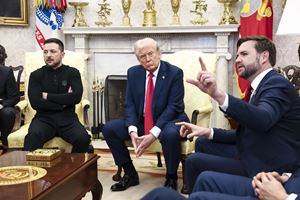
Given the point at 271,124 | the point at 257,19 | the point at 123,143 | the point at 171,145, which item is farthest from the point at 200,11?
the point at 271,124

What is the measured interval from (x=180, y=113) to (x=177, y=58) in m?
0.68

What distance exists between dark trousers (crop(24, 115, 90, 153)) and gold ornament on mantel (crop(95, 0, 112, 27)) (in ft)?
6.80

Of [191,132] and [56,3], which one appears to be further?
[56,3]

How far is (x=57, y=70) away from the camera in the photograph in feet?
12.1

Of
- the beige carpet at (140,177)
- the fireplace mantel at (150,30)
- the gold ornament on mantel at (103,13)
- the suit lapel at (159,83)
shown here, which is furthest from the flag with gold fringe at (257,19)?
the gold ornament on mantel at (103,13)

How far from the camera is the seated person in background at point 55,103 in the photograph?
3.39 meters

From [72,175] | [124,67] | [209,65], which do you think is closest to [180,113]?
[209,65]

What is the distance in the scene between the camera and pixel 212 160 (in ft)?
8.05

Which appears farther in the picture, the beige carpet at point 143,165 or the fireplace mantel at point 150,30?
the fireplace mantel at point 150,30

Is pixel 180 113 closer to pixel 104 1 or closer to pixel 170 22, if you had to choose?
pixel 170 22

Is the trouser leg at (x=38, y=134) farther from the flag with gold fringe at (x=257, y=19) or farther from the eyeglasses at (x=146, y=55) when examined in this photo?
the flag with gold fringe at (x=257, y=19)

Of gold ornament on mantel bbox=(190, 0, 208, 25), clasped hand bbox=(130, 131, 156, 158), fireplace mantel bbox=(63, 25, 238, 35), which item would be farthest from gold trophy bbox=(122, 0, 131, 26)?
clasped hand bbox=(130, 131, 156, 158)

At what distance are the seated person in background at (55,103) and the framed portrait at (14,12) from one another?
2.24m

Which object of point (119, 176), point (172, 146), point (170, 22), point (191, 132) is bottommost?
point (119, 176)
